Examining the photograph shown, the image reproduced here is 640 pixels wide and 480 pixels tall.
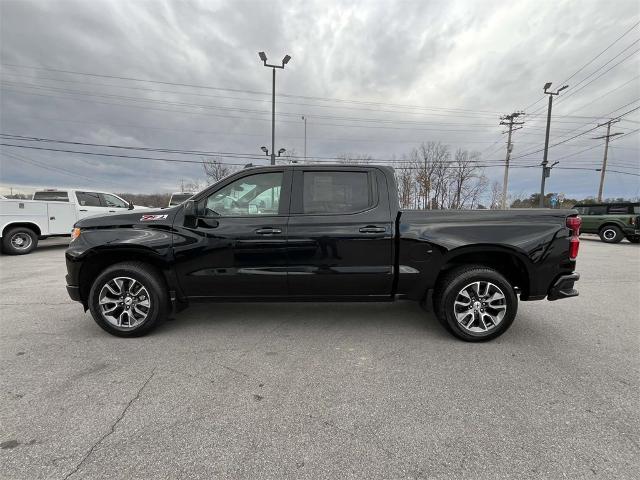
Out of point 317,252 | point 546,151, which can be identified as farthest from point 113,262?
point 546,151

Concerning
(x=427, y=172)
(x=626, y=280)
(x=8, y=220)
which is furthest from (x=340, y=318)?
(x=427, y=172)

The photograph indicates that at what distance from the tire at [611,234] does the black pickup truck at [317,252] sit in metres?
14.8

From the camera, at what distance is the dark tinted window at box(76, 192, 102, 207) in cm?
1097

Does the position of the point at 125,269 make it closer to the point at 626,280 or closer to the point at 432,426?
the point at 432,426

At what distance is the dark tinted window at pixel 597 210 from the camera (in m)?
14.8

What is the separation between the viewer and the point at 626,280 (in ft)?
22.1

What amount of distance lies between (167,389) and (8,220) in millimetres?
10721

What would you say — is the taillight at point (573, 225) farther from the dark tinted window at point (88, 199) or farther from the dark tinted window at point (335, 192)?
the dark tinted window at point (88, 199)

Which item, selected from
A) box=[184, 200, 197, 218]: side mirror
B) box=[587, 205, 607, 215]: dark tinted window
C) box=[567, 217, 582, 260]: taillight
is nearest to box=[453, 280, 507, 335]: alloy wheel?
box=[567, 217, 582, 260]: taillight

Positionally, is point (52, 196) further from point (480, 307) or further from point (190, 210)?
point (480, 307)

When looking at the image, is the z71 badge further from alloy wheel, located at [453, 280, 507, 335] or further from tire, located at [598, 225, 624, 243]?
tire, located at [598, 225, 624, 243]

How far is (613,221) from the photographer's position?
1424 cm

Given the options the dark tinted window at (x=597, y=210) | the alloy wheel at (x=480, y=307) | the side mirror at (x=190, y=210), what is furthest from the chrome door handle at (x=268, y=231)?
the dark tinted window at (x=597, y=210)

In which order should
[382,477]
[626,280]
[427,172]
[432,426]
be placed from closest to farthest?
[382,477], [432,426], [626,280], [427,172]
